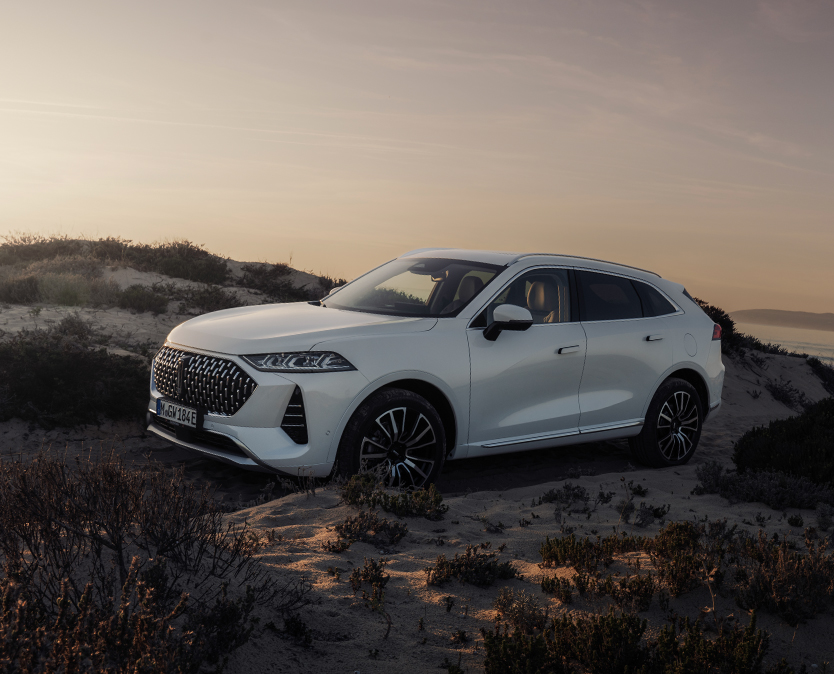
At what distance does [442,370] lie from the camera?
596 cm

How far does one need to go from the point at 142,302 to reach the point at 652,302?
9502 mm

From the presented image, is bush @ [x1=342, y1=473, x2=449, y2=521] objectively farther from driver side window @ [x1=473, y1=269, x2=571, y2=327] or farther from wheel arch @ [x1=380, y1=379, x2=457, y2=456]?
driver side window @ [x1=473, y1=269, x2=571, y2=327]

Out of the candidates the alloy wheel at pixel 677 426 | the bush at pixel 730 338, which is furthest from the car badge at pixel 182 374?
the bush at pixel 730 338

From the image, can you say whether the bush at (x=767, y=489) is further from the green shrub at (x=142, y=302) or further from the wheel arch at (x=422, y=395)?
the green shrub at (x=142, y=302)

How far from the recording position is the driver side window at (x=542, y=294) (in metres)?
6.77

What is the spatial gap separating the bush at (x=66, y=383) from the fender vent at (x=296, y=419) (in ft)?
12.4

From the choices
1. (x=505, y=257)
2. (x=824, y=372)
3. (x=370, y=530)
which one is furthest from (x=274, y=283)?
(x=824, y=372)

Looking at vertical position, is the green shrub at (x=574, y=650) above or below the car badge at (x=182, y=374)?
below

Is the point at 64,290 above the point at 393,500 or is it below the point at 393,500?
above

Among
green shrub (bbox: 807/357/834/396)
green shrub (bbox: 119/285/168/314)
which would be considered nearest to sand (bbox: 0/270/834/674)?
green shrub (bbox: 119/285/168/314)

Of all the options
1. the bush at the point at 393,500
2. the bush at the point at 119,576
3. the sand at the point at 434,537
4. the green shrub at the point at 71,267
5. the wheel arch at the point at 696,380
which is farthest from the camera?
the green shrub at the point at 71,267

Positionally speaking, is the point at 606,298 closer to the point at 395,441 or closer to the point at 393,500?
the point at 395,441

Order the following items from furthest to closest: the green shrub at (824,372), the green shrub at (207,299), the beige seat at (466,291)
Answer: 1. the green shrub at (824,372)
2. the green shrub at (207,299)
3. the beige seat at (466,291)

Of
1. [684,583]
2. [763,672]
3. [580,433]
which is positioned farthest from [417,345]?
[763,672]
